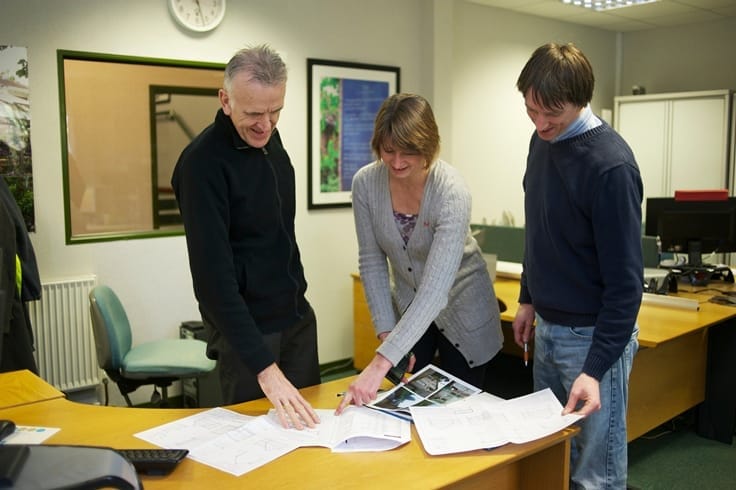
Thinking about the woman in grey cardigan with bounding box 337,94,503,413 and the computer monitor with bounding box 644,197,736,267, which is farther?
the computer monitor with bounding box 644,197,736,267

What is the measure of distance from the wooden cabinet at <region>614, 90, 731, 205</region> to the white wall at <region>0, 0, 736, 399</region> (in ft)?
1.67

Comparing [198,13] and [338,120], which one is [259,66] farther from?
[338,120]

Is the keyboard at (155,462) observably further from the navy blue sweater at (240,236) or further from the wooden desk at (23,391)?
the wooden desk at (23,391)

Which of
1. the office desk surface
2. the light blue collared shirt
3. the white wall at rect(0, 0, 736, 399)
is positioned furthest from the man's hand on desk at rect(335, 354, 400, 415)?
the white wall at rect(0, 0, 736, 399)

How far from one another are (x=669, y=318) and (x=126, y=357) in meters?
2.53

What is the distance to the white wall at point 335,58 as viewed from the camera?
3461mm

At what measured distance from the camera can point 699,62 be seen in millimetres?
6484

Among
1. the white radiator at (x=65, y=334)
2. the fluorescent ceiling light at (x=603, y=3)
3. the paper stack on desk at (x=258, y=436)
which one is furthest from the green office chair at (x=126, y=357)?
the fluorescent ceiling light at (x=603, y=3)

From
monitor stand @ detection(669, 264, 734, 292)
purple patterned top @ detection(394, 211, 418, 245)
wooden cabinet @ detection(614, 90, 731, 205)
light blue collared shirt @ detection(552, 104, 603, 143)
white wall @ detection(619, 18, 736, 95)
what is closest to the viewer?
light blue collared shirt @ detection(552, 104, 603, 143)

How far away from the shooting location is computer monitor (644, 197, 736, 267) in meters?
3.93

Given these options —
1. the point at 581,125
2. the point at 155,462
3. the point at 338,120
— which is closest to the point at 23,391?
the point at 155,462

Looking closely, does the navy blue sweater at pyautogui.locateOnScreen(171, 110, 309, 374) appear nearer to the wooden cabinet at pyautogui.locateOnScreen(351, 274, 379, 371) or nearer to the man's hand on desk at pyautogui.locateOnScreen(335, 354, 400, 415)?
the man's hand on desk at pyautogui.locateOnScreen(335, 354, 400, 415)

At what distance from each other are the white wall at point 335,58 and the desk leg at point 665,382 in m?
2.18

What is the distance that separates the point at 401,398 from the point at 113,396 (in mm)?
2588
